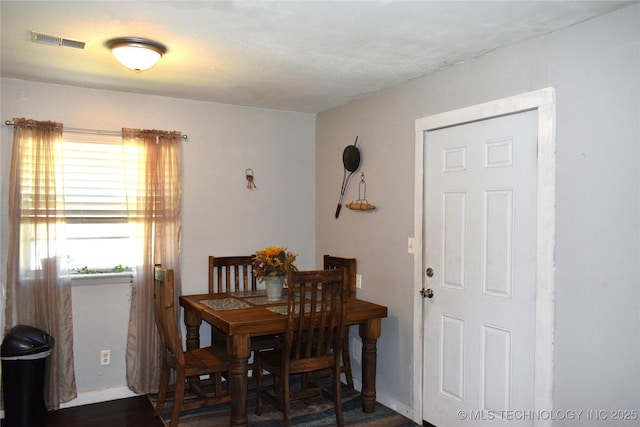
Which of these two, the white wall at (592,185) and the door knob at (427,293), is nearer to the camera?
the white wall at (592,185)

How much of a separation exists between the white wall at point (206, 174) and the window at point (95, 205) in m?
0.16

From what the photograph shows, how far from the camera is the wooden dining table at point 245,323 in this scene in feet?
10.2

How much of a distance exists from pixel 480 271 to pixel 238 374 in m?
1.60

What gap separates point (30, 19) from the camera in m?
2.47

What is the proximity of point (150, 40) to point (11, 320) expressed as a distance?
218 cm

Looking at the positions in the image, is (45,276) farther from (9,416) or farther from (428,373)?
(428,373)

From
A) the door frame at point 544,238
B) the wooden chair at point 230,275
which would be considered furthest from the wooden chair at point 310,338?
the door frame at point 544,238

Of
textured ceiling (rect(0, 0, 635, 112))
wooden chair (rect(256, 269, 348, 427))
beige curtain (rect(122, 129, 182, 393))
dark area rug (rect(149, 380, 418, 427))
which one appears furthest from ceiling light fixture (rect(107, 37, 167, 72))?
dark area rug (rect(149, 380, 418, 427))

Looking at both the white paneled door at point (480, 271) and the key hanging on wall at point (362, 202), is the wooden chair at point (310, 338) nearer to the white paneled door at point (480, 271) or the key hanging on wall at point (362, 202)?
the white paneled door at point (480, 271)

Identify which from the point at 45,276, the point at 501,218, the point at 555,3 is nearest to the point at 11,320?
the point at 45,276

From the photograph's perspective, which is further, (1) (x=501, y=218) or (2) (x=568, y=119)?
(1) (x=501, y=218)

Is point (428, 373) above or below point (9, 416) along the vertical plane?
above

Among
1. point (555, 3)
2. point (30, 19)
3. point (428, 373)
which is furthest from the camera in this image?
point (428, 373)

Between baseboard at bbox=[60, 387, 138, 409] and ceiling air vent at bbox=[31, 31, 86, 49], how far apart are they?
251 centimetres
